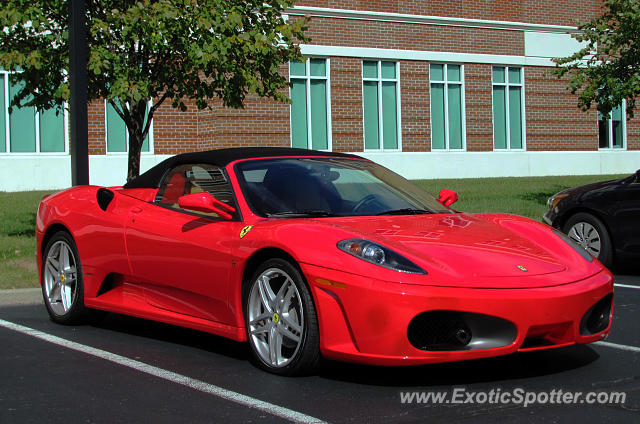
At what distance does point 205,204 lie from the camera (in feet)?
18.7

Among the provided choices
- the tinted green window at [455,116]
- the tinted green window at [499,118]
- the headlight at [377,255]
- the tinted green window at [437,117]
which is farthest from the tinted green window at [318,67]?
the headlight at [377,255]

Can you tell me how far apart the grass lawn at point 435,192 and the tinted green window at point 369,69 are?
14.7 ft

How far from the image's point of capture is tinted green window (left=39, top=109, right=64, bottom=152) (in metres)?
23.1

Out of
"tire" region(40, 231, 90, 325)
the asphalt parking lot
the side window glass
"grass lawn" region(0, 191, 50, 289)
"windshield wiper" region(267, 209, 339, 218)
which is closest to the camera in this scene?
the asphalt parking lot

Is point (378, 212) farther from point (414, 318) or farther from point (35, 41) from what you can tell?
point (35, 41)

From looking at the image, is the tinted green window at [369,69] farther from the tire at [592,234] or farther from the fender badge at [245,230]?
the fender badge at [245,230]

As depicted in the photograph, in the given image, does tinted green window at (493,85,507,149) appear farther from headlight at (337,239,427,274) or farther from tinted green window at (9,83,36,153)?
headlight at (337,239,427,274)

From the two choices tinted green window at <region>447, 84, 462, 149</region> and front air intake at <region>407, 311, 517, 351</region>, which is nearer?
front air intake at <region>407, 311, 517, 351</region>

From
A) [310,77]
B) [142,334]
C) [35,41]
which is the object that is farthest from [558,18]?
[142,334]

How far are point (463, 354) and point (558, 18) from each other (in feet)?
91.1

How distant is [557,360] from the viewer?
565 cm

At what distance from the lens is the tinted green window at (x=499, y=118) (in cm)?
2989

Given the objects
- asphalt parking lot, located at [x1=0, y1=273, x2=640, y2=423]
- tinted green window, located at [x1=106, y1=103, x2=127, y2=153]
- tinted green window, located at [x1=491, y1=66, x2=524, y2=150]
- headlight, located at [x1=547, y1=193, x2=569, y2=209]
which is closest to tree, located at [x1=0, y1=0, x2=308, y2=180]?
headlight, located at [x1=547, y1=193, x2=569, y2=209]

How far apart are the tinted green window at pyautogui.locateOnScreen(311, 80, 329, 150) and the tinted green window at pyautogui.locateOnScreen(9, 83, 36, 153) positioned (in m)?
7.68
